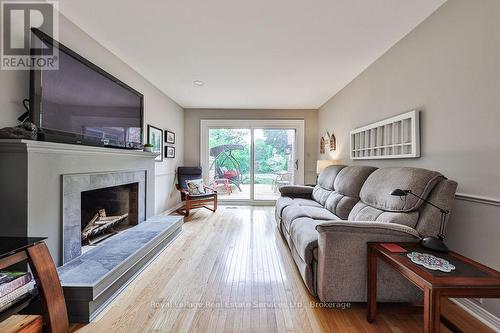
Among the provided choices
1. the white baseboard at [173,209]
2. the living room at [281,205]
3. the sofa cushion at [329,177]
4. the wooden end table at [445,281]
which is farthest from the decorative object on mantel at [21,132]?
the sofa cushion at [329,177]

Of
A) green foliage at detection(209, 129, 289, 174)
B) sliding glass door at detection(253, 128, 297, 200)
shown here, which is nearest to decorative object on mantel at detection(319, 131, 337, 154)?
sliding glass door at detection(253, 128, 297, 200)

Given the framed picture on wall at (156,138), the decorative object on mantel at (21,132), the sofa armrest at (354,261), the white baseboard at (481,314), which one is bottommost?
the white baseboard at (481,314)

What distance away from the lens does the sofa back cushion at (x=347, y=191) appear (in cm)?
254

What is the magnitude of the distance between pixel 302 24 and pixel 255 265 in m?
2.45

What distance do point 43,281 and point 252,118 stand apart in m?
4.66

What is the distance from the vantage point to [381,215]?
6.05ft

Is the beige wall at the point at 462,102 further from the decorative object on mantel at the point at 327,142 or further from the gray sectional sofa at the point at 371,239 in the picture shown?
the decorative object on mantel at the point at 327,142

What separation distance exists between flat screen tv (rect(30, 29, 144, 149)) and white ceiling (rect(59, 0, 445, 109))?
44cm

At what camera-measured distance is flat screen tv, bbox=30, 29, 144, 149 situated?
1647mm

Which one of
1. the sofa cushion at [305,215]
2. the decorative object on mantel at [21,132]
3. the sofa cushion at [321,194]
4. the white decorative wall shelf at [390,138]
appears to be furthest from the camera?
the sofa cushion at [321,194]

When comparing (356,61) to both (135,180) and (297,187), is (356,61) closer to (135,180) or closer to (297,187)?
(297,187)

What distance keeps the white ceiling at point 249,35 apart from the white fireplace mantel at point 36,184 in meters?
1.28

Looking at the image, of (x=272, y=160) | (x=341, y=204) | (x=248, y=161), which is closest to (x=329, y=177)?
(x=341, y=204)

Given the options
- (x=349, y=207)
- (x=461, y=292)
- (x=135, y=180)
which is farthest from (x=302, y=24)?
(x=135, y=180)
